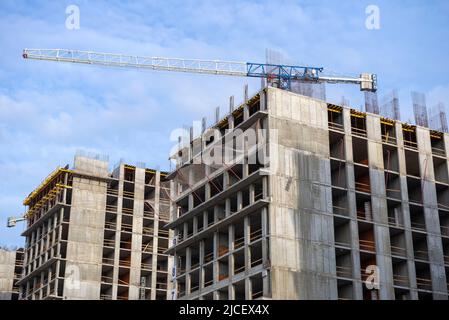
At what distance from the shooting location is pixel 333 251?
2499 inches

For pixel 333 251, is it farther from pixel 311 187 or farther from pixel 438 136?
pixel 438 136

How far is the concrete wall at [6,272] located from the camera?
350 ft

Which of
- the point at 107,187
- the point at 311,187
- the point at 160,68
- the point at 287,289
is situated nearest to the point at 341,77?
the point at 160,68

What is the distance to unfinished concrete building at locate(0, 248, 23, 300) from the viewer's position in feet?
351

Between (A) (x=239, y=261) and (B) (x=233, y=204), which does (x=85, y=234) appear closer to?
(B) (x=233, y=204)

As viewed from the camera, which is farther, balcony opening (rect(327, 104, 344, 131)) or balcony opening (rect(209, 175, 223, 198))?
balcony opening (rect(209, 175, 223, 198))

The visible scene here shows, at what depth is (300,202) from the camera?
63.7 metres

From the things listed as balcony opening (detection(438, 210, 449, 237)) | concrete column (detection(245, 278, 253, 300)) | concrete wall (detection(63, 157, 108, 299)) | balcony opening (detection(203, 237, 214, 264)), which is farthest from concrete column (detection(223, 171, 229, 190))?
concrete wall (detection(63, 157, 108, 299))

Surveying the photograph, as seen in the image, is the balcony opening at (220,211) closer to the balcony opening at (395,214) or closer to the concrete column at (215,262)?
the concrete column at (215,262)

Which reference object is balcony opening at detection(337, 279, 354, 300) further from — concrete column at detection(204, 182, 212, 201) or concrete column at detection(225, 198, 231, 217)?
concrete column at detection(204, 182, 212, 201)

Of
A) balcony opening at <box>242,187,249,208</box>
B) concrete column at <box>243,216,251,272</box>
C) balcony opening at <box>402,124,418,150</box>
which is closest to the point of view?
concrete column at <box>243,216,251,272</box>

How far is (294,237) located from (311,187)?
5.04 meters

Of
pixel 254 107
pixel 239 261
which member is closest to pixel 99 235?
pixel 239 261
